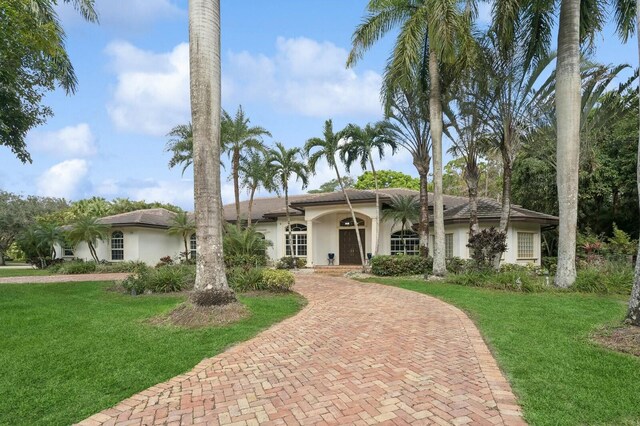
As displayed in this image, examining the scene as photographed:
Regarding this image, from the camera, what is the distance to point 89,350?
596 centimetres

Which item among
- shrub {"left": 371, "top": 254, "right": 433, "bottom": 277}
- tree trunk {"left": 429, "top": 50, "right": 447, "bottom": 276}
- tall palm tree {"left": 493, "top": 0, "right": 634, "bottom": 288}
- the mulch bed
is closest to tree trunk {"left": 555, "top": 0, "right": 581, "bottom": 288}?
tall palm tree {"left": 493, "top": 0, "right": 634, "bottom": 288}

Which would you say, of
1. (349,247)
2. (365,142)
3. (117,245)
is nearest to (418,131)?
(365,142)

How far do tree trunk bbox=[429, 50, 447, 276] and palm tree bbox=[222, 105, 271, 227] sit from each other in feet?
33.5

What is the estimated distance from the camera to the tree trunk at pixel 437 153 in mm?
15820

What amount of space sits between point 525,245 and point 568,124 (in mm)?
9149

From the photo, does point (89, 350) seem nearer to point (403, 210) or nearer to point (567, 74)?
point (567, 74)

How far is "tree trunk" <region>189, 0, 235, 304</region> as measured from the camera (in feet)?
27.5

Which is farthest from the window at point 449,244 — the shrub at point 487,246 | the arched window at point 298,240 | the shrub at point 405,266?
the arched window at point 298,240

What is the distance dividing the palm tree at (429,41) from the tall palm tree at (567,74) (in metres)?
1.61

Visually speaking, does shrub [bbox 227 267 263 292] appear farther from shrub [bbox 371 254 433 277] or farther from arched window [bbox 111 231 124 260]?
arched window [bbox 111 231 124 260]

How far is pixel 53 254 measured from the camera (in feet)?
87.1

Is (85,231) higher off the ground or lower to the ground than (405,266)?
higher

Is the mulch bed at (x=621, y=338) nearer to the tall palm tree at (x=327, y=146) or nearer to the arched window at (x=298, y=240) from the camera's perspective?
the tall palm tree at (x=327, y=146)

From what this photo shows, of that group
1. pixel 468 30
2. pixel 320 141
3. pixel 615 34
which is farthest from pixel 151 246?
A: pixel 615 34
